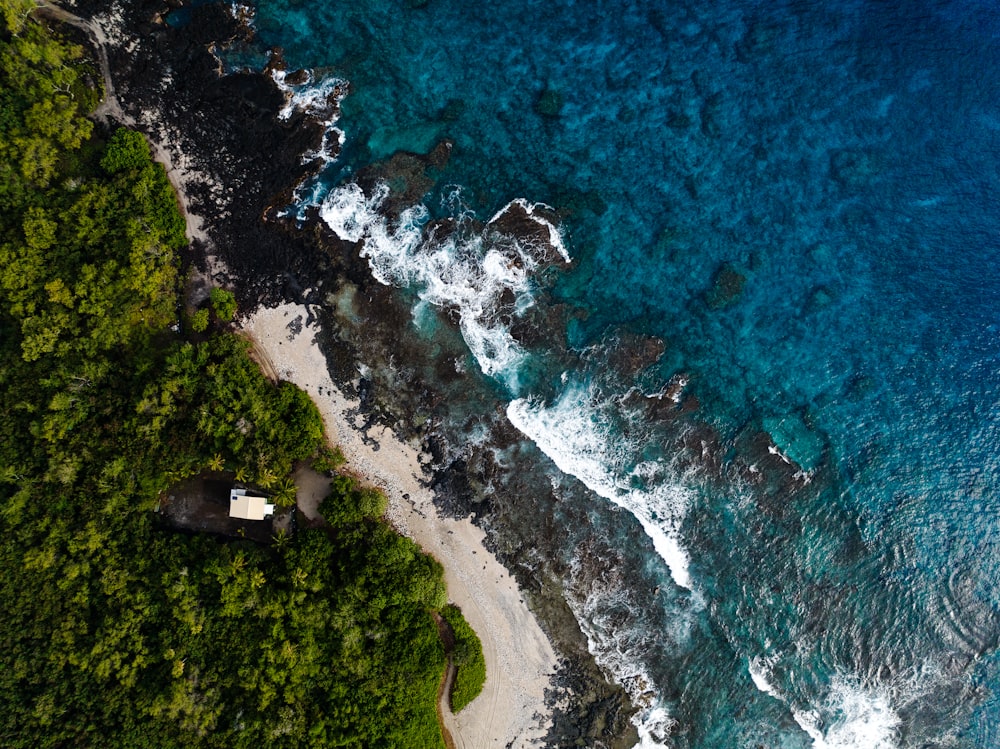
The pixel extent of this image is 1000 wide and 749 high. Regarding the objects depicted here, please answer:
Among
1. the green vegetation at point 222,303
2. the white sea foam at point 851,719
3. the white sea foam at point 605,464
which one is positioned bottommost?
the white sea foam at point 851,719

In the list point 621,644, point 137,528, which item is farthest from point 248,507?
point 621,644

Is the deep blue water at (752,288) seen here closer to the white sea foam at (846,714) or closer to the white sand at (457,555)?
the white sea foam at (846,714)

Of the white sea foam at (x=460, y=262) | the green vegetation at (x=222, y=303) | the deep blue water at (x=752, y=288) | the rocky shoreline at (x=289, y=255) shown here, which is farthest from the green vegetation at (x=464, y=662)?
the green vegetation at (x=222, y=303)

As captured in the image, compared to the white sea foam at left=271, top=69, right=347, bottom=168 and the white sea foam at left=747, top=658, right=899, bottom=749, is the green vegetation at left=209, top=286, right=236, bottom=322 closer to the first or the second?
the white sea foam at left=271, top=69, right=347, bottom=168

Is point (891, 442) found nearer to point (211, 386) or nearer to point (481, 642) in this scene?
point (481, 642)

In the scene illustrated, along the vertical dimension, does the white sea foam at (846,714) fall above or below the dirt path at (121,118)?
→ below

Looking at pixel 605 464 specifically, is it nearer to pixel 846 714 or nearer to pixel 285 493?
pixel 285 493

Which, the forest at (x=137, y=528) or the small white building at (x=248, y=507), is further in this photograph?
the small white building at (x=248, y=507)

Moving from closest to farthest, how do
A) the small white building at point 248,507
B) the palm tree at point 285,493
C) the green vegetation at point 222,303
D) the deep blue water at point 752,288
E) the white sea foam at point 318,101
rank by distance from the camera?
the small white building at point 248,507 < the palm tree at point 285,493 < the green vegetation at point 222,303 < the white sea foam at point 318,101 < the deep blue water at point 752,288

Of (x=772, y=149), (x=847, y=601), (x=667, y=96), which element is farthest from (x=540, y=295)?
(x=847, y=601)
